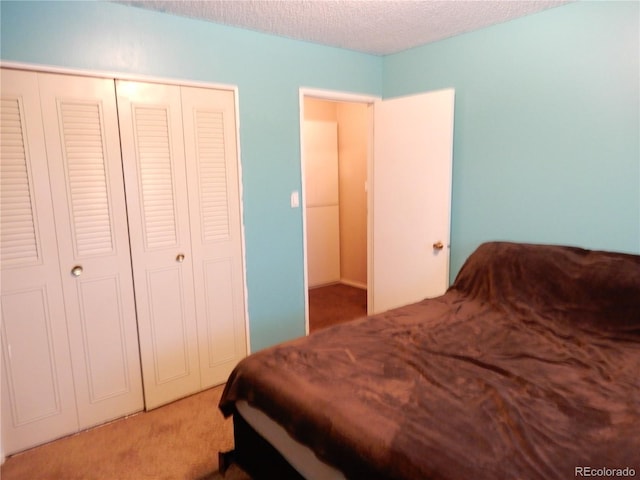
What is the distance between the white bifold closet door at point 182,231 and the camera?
2348 mm

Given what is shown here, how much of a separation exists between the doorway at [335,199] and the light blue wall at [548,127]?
177 cm

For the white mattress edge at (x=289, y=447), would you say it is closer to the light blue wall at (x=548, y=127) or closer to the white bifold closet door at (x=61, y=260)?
the white bifold closet door at (x=61, y=260)

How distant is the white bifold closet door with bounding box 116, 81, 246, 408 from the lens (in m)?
2.35

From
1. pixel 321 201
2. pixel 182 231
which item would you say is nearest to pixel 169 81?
pixel 182 231

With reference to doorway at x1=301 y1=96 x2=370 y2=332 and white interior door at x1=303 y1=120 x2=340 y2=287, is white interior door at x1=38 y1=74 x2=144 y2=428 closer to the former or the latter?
doorway at x1=301 y1=96 x2=370 y2=332

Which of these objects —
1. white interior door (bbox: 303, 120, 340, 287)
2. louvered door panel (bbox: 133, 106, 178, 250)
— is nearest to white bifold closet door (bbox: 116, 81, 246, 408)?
louvered door panel (bbox: 133, 106, 178, 250)

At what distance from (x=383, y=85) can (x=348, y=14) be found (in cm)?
109

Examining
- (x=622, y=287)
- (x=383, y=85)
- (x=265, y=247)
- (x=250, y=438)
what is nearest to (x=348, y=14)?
(x=383, y=85)

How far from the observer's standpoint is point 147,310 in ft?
8.04

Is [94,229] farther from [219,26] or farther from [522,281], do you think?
[522,281]

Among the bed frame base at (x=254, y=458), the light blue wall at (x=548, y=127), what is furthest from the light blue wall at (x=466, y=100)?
the bed frame base at (x=254, y=458)

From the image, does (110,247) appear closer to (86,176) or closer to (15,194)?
(86,176)

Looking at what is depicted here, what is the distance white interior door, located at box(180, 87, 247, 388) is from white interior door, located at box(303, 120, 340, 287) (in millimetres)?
2124

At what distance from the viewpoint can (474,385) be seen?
62.4 inches
